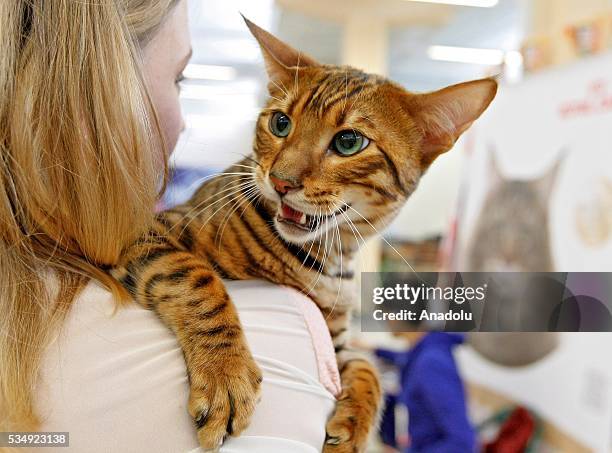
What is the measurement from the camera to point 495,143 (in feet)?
4.91

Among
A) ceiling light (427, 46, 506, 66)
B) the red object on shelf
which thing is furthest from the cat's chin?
the red object on shelf

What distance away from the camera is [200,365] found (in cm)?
60

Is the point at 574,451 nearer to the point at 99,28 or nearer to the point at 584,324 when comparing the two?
the point at 584,324

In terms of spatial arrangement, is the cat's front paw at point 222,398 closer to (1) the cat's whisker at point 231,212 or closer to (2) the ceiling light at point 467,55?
(1) the cat's whisker at point 231,212

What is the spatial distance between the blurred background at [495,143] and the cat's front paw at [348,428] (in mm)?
223

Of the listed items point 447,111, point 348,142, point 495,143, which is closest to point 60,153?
point 348,142


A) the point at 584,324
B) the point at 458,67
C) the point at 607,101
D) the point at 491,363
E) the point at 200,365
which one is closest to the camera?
the point at 200,365

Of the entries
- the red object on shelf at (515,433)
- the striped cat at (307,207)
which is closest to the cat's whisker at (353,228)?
the striped cat at (307,207)

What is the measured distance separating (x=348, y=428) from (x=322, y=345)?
4.3 inches

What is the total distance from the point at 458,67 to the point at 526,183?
493 millimetres

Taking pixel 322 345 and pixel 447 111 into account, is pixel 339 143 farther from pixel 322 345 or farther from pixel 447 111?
pixel 322 345

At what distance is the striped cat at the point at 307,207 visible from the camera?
2.18ft

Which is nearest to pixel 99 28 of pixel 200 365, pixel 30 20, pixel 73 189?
pixel 30 20

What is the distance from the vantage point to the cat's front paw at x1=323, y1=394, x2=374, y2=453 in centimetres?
66
